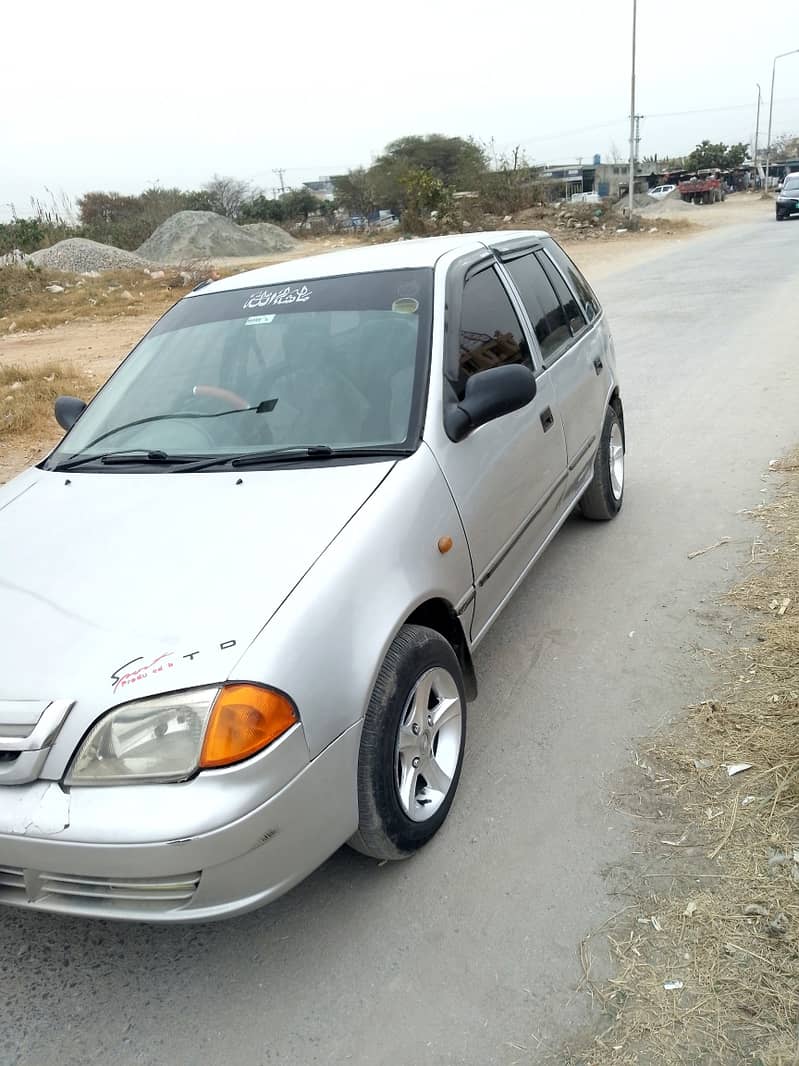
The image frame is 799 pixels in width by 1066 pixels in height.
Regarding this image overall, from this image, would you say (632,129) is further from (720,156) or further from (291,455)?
(720,156)

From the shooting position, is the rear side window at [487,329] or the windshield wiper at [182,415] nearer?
the windshield wiper at [182,415]

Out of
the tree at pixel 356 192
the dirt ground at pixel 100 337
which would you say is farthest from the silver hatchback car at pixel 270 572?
the tree at pixel 356 192

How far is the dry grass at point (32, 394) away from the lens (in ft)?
29.1

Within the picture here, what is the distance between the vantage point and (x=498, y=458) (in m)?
3.30

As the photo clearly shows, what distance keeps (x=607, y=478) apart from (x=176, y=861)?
3699mm

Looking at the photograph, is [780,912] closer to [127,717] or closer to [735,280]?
[127,717]

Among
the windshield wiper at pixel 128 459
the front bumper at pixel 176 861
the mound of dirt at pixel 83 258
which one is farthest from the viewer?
the mound of dirt at pixel 83 258

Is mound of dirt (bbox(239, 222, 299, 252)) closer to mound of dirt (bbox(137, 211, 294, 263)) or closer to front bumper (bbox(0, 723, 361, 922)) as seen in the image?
mound of dirt (bbox(137, 211, 294, 263))

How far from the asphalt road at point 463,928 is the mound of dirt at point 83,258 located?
27147mm

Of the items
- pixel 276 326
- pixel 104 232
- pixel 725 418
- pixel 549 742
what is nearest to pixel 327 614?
pixel 549 742

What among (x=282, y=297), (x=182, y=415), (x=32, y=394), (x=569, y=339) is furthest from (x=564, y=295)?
(x=32, y=394)

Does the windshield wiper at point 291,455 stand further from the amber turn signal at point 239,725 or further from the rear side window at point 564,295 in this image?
the rear side window at point 564,295

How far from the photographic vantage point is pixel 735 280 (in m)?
15.7

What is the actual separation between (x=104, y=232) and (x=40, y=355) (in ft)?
101
